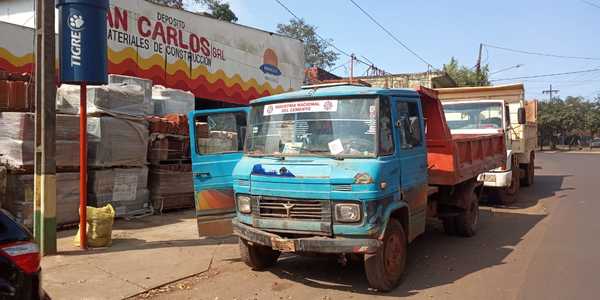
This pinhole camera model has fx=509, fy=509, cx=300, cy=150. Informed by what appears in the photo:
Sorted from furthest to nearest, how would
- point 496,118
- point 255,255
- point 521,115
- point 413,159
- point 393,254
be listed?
point 521,115, point 496,118, point 255,255, point 413,159, point 393,254

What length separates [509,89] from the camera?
13.1m

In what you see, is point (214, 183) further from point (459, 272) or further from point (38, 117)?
point (459, 272)

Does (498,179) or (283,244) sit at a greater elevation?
(498,179)

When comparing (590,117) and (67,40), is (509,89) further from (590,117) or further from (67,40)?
(590,117)

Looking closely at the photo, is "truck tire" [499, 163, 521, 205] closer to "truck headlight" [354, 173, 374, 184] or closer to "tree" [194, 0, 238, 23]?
"truck headlight" [354, 173, 374, 184]

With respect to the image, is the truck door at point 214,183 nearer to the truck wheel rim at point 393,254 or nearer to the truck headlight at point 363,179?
the truck headlight at point 363,179

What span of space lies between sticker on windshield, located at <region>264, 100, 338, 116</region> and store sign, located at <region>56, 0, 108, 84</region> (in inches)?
100

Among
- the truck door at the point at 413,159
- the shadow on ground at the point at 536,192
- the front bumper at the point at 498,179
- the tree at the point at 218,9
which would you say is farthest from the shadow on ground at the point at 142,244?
the tree at the point at 218,9

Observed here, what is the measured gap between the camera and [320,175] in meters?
5.11

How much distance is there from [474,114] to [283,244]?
779 centimetres

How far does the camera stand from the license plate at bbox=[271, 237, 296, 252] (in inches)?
202

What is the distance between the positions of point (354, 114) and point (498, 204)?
25.3ft

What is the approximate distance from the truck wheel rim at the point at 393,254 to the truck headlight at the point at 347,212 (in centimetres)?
62

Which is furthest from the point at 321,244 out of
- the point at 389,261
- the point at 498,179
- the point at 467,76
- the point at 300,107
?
the point at 467,76
